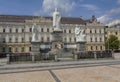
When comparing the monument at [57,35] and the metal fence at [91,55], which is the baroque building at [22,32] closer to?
the monument at [57,35]

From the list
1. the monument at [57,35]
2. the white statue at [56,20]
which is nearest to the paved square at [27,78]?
the monument at [57,35]

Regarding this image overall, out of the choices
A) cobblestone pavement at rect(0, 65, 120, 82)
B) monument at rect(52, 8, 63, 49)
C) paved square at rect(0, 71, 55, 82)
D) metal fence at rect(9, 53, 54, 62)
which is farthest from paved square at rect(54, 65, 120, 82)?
monument at rect(52, 8, 63, 49)

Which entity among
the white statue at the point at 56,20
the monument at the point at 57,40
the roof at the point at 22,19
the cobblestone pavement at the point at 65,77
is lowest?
the cobblestone pavement at the point at 65,77

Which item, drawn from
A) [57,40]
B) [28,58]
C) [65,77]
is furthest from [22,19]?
[65,77]

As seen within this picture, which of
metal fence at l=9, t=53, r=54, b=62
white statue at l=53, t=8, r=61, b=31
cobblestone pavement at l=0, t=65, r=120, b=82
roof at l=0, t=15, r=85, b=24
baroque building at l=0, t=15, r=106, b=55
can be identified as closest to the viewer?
cobblestone pavement at l=0, t=65, r=120, b=82

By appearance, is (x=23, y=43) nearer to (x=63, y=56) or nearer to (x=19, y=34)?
(x=19, y=34)

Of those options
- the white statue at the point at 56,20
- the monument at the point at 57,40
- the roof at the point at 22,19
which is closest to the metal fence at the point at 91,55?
the monument at the point at 57,40

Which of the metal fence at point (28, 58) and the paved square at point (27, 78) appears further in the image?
the metal fence at point (28, 58)

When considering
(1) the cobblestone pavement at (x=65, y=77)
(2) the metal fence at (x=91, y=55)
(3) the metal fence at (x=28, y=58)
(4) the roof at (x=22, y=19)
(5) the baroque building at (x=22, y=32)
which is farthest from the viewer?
(4) the roof at (x=22, y=19)

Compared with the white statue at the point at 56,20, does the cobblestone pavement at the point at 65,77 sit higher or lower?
lower

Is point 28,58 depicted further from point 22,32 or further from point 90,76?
point 22,32

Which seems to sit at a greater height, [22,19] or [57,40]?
[22,19]

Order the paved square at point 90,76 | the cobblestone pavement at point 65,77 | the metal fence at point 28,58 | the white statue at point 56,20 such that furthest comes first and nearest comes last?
the white statue at point 56,20
the metal fence at point 28,58
the cobblestone pavement at point 65,77
the paved square at point 90,76

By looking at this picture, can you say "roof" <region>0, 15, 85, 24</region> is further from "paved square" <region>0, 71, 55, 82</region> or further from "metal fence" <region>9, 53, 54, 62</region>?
"paved square" <region>0, 71, 55, 82</region>
